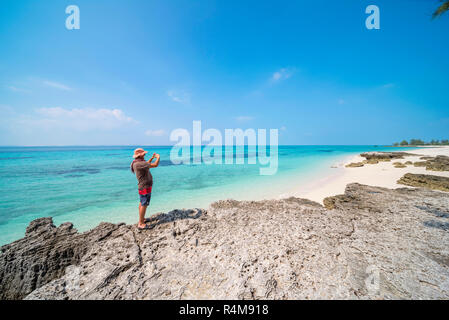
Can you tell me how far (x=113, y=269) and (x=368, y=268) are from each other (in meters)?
4.15

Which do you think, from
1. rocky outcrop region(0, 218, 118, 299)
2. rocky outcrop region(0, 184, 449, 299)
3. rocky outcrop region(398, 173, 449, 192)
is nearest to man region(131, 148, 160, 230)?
rocky outcrop region(0, 184, 449, 299)

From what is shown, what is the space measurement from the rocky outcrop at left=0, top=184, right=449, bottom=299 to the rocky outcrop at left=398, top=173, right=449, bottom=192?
434cm

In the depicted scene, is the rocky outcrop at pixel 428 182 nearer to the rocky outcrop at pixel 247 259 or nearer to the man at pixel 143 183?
the rocky outcrop at pixel 247 259

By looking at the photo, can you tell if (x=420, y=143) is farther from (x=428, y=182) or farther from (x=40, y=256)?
(x=40, y=256)

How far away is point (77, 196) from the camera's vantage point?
30.9ft

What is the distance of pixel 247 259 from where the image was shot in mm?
2629

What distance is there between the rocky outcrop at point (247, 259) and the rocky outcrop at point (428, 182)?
434 centimetres

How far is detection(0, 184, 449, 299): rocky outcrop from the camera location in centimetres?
212

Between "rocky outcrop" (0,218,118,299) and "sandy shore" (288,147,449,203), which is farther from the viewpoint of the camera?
"sandy shore" (288,147,449,203)

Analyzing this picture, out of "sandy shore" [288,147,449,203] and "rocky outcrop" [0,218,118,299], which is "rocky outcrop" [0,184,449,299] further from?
"sandy shore" [288,147,449,203]

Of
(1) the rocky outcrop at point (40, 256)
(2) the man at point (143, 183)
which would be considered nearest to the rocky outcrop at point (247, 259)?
(1) the rocky outcrop at point (40, 256)
